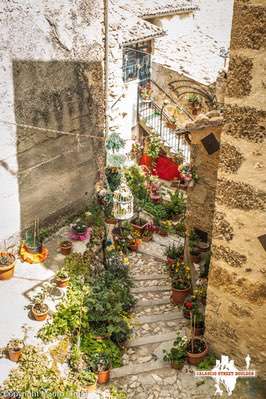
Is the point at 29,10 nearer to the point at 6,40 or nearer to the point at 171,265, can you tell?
the point at 6,40

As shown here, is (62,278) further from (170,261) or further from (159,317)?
(170,261)

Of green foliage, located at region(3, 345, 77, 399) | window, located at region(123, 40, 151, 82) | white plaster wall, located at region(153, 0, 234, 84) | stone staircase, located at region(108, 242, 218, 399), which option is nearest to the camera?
green foliage, located at region(3, 345, 77, 399)

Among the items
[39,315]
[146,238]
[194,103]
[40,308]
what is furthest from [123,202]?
[194,103]

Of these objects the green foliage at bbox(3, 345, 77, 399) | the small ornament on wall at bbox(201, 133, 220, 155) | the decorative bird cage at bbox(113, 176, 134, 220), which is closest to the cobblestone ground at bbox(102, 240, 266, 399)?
the green foliage at bbox(3, 345, 77, 399)

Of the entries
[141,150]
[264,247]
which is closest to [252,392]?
[264,247]

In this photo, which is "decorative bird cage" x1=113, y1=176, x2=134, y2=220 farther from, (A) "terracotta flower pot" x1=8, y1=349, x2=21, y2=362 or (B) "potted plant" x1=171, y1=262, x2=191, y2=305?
(A) "terracotta flower pot" x1=8, y1=349, x2=21, y2=362

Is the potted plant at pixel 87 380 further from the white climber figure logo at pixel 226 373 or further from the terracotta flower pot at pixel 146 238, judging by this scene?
the terracotta flower pot at pixel 146 238

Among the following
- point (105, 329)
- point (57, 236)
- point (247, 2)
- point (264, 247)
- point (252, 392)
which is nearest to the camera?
point (247, 2)

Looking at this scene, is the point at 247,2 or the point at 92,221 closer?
the point at 247,2

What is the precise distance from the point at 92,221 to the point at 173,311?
3158 mm

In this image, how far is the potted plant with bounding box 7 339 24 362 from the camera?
7436mm

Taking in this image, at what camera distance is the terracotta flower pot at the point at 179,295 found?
368 inches

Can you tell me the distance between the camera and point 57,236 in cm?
1110

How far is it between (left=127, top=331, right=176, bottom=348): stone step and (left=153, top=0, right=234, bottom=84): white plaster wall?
1210 centimetres
